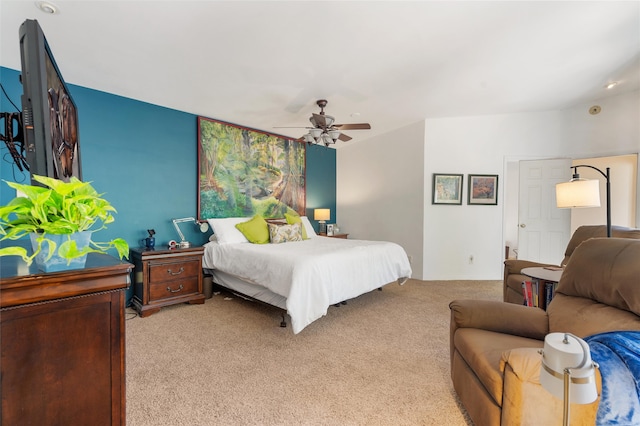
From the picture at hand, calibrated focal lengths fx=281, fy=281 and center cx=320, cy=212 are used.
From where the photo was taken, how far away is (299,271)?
2.51 m

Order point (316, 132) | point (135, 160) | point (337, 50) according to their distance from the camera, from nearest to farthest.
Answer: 1. point (337, 50)
2. point (316, 132)
3. point (135, 160)

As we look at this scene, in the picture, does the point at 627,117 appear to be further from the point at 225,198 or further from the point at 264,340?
the point at 225,198

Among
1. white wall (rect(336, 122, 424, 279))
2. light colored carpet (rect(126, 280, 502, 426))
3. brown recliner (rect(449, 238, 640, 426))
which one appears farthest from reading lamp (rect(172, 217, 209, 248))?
brown recliner (rect(449, 238, 640, 426))

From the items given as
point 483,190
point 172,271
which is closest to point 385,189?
point 483,190

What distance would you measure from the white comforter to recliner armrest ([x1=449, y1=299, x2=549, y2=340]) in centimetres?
122

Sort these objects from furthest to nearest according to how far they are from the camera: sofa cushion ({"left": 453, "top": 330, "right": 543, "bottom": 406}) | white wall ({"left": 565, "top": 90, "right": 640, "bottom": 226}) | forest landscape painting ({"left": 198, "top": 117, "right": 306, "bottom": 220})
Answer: forest landscape painting ({"left": 198, "top": 117, "right": 306, "bottom": 220}), white wall ({"left": 565, "top": 90, "right": 640, "bottom": 226}), sofa cushion ({"left": 453, "top": 330, "right": 543, "bottom": 406})

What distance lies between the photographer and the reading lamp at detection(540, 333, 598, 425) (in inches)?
25.8

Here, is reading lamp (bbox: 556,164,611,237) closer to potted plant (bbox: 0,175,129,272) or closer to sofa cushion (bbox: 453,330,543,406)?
sofa cushion (bbox: 453,330,543,406)

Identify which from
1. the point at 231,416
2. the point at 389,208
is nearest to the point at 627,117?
the point at 389,208

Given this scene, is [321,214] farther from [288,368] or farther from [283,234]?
[288,368]

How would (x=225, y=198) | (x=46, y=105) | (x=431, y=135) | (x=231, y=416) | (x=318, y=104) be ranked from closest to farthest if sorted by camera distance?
1. (x=46, y=105)
2. (x=231, y=416)
3. (x=318, y=104)
4. (x=225, y=198)
5. (x=431, y=135)

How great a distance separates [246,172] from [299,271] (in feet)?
8.29

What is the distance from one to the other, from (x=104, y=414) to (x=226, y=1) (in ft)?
7.51

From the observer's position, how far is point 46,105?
3.30 feet
